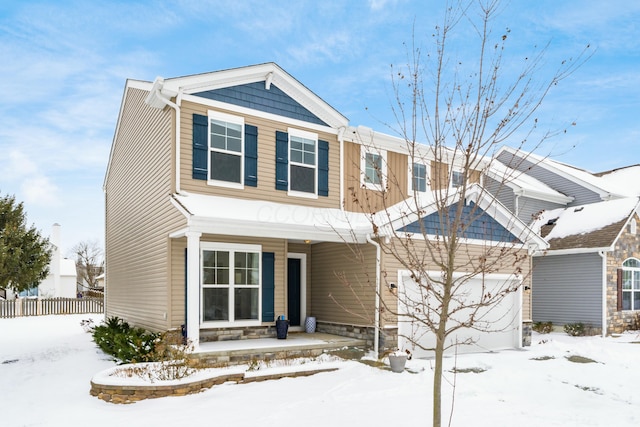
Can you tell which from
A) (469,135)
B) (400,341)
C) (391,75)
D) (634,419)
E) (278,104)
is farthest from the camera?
(278,104)

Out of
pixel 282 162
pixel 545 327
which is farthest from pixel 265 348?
pixel 545 327

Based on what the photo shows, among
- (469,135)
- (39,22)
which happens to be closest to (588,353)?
(469,135)

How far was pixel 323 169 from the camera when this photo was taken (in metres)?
13.2

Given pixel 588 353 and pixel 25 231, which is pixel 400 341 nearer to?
pixel 588 353

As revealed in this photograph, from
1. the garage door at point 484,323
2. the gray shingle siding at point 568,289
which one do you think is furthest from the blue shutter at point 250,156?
the gray shingle siding at point 568,289

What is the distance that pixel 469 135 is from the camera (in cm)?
511

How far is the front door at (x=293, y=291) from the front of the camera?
45.1 feet

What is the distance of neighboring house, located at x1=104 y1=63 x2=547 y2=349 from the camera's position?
35.6 feet

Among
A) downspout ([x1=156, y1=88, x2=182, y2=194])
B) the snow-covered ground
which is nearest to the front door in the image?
the snow-covered ground

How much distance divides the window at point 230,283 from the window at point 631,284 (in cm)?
1272

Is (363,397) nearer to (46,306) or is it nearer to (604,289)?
(604,289)

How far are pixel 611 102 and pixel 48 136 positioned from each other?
26118 mm

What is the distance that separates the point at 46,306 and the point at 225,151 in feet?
63.0

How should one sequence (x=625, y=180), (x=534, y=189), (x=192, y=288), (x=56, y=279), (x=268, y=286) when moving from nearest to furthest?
(x=192, y=288)
(x=268, y=286)
(x=534, y=189)
(x=625, y=180)
(x=56, y=279)
